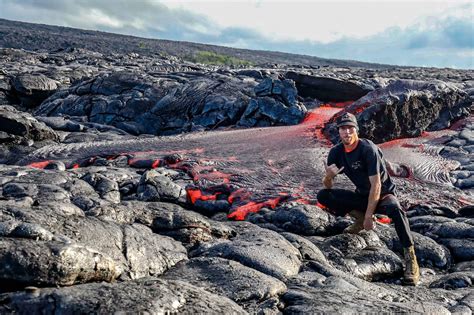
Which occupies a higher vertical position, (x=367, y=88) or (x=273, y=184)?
(x=367, y=88)

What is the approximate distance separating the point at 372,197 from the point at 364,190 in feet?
1.44

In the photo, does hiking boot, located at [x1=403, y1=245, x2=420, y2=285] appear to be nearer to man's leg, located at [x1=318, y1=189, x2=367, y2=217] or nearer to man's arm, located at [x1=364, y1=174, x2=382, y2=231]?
man's arm, located at [x1=364, y1=174, x2=382, y2=231]

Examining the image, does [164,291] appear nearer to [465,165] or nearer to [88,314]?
[88,314]

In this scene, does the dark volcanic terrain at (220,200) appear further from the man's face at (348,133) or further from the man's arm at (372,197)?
the man's face at (348,133)

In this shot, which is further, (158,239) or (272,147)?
(272,147)

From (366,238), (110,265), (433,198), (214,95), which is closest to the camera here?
(110,265)

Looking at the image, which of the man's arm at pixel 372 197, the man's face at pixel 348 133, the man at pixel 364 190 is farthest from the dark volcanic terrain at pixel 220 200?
the man's face at pixel 348 133

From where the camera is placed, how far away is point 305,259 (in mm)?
6270

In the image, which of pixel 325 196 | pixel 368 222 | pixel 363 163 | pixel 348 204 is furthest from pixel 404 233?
pixel 325 196

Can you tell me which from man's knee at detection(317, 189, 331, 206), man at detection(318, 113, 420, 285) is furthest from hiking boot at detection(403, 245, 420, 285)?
man's knee at detection(317, 189, 331, 206)

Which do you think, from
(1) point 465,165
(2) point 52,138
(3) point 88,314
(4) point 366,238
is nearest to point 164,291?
(3) point 88,314

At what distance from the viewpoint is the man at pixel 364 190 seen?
6.64 meters

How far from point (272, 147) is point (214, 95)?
21.2 feet

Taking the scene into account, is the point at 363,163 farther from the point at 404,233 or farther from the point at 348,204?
the point at 404,233
